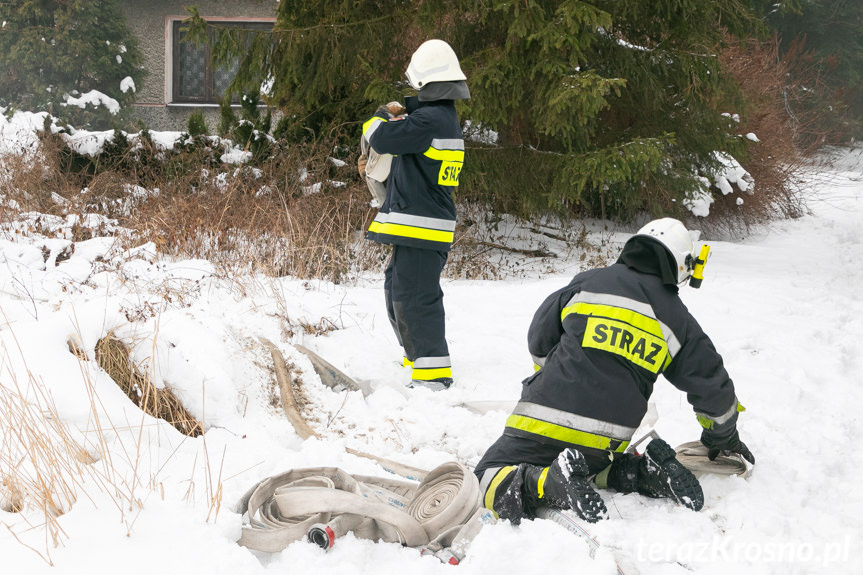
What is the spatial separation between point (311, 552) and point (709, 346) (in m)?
1.58

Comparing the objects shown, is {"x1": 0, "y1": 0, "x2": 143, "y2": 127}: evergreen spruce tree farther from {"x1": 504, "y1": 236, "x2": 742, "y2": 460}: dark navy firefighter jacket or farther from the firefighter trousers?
{"x1": 504, "y1": 236, "x2": 742, "y2": 460}: dark navy firefighter jacket

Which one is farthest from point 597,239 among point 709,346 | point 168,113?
point 168,113

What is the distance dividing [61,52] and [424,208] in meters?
13.0

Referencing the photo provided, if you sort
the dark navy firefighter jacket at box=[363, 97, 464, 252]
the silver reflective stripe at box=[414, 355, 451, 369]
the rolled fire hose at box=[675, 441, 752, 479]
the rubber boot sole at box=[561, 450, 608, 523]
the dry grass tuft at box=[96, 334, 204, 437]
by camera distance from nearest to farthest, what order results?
1. the rubber boot sole at box=[561, 450, 608, 523]
2. the rolled fire hose at box=[675, 441, 752, 479]
3. the dry grass tuft at box=[96, 334, 204, 437]
4. the dark navy firefighter jacket at box=[363, 97, 464, 252]
5. the silver reflective stripe at box=[414, 355, 451, 369]

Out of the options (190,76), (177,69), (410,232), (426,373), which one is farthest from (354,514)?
(177,69)

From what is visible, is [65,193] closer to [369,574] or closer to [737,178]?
[369,574]

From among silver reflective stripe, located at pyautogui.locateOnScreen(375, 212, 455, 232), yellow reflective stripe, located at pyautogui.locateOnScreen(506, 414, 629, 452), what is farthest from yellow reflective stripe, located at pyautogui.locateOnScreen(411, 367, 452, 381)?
yellow reflective stripe, located at pyautogui.locateOnScreen(506, 414, 629, 452)

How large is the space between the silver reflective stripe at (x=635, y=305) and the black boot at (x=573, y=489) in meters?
0.58

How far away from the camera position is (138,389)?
10.3ft

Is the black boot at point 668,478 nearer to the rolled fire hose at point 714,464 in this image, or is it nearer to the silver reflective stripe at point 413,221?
the rolled fire hose at point 714,464

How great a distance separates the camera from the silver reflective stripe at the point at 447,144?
4.00 m

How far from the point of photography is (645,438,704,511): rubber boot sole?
2508 mm

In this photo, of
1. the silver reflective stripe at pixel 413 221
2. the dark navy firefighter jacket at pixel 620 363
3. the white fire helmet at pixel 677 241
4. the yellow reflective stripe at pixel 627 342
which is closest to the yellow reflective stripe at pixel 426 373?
the silver reflective stripe at pixel 413 221

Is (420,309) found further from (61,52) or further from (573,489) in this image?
(61,52)
